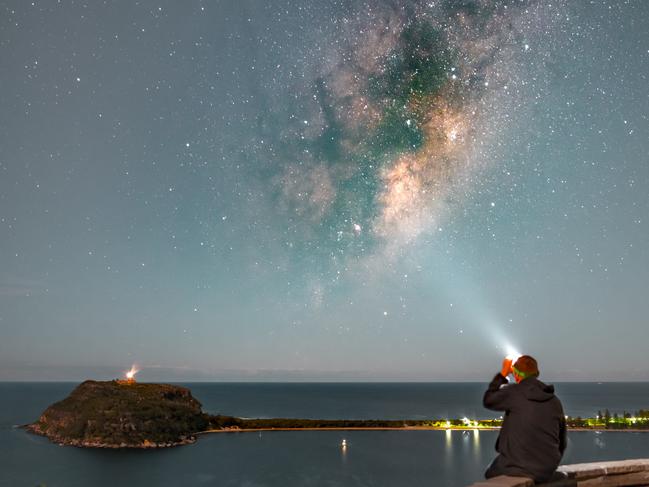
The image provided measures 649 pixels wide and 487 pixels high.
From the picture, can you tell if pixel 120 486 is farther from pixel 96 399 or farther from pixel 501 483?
pixel 501 483

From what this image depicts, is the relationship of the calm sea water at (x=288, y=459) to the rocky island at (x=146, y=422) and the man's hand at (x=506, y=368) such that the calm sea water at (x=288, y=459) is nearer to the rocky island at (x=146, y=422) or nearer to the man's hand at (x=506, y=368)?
the rocky island at (x=146, y=422)

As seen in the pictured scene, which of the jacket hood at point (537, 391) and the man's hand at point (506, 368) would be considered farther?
the man's hand at point (506, 368)

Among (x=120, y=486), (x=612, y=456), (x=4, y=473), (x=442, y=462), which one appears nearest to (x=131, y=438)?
(x=4, y=473)

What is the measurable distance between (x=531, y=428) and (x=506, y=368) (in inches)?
24.8

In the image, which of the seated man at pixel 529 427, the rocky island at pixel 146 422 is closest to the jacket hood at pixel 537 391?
the seated man at pixel 529 427

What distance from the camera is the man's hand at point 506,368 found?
17.2ft

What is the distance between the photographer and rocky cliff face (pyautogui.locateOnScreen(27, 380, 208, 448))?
131500 millimetres

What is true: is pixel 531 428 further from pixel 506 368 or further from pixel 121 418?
pixel 121 418

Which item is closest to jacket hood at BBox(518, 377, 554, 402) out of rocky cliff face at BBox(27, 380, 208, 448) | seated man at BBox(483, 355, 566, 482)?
seated man at BBox(483, 355, 566, 482)

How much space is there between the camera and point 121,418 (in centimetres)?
13388

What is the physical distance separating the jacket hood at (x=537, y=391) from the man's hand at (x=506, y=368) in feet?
0.82

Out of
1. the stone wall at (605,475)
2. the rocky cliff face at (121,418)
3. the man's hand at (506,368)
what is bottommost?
the rocky cliff face at (121,418)

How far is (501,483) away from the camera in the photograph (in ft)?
15.2

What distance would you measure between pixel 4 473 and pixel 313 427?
9009cm
